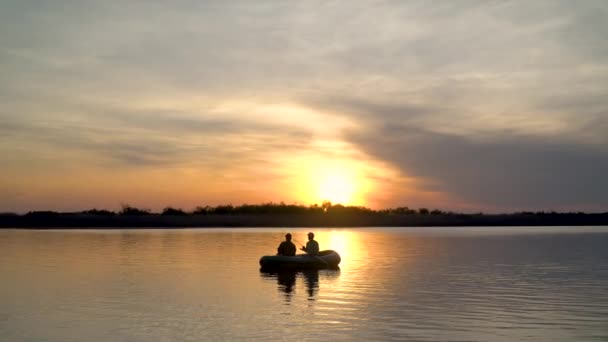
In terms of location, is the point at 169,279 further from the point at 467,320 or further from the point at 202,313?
the point at 467,320

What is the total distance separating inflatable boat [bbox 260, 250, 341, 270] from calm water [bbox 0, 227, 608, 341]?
2.64 ft

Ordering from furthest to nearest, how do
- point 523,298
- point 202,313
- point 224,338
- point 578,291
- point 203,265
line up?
point 203,265 < point 578,291 < point 523,298 < point 202,313 < point 224,338

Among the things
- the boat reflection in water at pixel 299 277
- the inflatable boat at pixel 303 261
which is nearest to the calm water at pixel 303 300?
the boat reflection in water at pixel 299 277

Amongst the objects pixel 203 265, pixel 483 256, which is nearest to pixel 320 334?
pixel 203 265

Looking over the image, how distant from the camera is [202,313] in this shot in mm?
19203

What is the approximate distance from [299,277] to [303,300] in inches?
350

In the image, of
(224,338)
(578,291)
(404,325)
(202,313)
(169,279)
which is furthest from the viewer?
(169,279)

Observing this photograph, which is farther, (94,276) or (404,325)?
(94,276)

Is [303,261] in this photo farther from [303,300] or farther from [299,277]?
[303,300]

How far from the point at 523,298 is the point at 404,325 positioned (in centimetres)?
734

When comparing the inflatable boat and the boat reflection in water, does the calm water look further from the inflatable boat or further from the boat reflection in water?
the inflatable boat

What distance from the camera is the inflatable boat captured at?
33719 mm

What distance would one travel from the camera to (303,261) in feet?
113

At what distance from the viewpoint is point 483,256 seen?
42.5m
